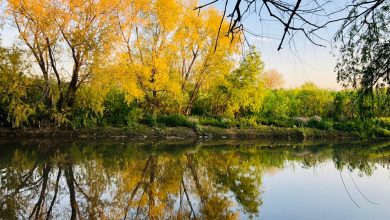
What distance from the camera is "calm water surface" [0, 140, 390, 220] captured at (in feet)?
22.5

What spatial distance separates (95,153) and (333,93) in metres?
20.7

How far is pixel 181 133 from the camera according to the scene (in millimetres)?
20125

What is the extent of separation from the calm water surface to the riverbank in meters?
2.16

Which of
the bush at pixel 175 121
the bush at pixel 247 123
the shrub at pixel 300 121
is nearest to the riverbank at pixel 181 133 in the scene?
the bush at pixel 247 123

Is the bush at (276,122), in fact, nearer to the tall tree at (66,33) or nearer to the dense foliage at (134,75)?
the dense foliage at (134,75)

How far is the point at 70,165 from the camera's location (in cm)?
1093

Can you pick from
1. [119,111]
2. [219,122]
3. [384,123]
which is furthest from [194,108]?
[384,123]

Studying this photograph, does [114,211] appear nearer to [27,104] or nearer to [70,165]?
[70,165]

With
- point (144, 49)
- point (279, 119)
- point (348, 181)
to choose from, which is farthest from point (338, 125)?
point (348, 181)

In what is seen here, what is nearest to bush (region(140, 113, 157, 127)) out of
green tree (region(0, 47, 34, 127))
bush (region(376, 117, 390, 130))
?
green tree (region(0, 47, 34, 127))

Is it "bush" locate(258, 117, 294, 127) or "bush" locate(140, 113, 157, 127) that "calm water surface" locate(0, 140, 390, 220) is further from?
"bush" locate(258, 117, 294, 127)

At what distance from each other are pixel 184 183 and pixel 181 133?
35.9 ft

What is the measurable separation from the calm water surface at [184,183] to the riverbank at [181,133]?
2.16 metres

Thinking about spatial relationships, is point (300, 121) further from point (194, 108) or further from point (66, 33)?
point (66, 33)
